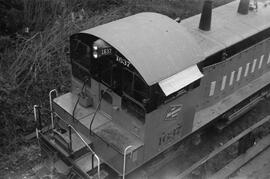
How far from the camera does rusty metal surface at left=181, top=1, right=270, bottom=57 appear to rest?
A: 8602mm

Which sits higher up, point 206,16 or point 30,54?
point 206,16

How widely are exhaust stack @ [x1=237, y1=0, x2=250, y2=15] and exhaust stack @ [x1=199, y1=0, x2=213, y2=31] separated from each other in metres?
1.31

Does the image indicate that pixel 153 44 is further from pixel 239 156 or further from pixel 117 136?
pixel 239 156

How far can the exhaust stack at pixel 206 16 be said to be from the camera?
8.66 m

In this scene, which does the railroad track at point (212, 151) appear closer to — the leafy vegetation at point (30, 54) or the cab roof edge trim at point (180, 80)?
the cab roof edge trim at point (180, 80)

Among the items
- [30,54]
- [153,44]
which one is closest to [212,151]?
[153,44]

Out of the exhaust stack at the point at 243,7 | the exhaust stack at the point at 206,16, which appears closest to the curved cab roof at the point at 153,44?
the exhaust stack at the point at 206,16

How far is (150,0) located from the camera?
52.4 feet

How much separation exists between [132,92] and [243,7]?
172 inches

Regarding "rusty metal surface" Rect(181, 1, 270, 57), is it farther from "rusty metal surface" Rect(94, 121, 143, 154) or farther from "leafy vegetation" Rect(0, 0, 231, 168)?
"leafy vegetation" Rect(0, 0, 231, 168)

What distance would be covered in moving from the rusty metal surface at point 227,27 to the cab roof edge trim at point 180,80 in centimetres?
116

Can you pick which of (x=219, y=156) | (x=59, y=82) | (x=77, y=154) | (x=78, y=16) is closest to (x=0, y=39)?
(x=59, y=82)

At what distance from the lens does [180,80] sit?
6.93 metres

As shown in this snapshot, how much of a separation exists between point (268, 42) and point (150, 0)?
6.95 meters
